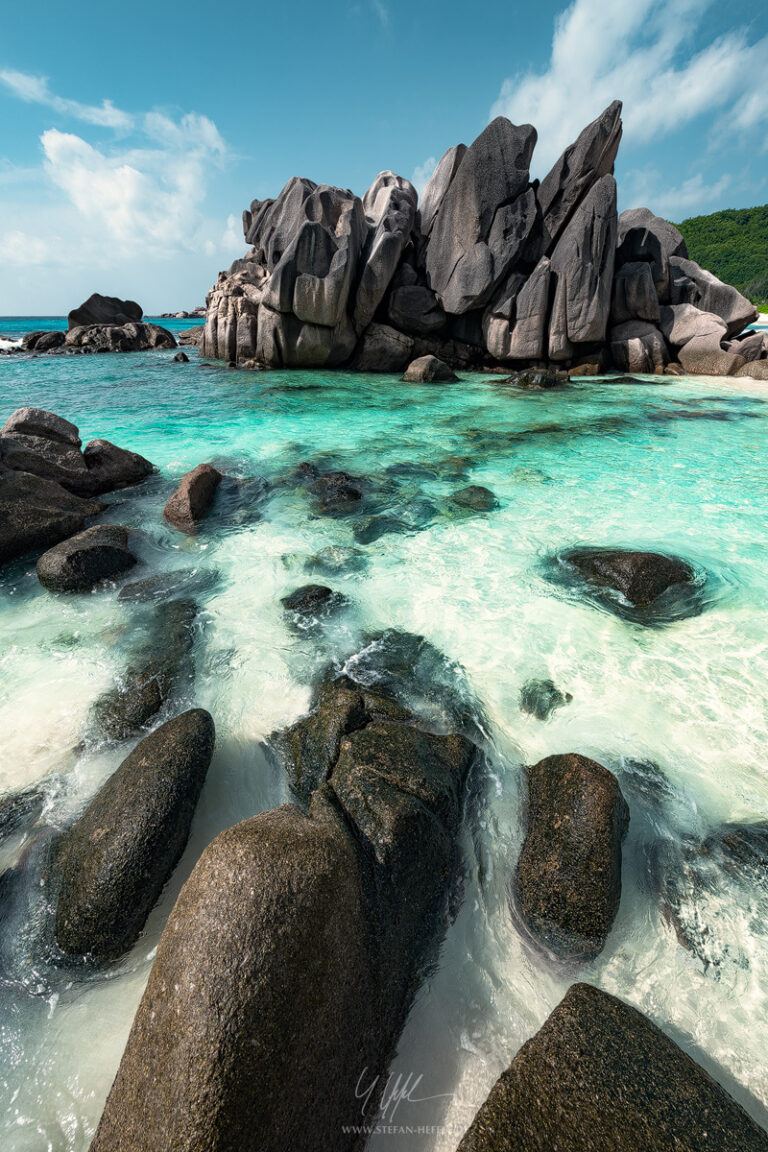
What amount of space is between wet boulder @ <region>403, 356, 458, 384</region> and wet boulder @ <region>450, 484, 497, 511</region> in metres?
15.3

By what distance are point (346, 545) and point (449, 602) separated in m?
2.00

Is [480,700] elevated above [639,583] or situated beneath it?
situated beneath

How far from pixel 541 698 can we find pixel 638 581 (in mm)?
2392

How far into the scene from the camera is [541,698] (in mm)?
4457

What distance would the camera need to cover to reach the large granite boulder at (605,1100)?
5.64 feet

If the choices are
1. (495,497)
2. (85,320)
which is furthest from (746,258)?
(495,497)

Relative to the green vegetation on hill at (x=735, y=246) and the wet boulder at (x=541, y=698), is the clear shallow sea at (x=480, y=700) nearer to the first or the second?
the wet boulder at (x=541, y=698)

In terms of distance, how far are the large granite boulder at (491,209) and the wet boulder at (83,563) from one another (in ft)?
74.3

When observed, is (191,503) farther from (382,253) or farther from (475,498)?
(382,253)

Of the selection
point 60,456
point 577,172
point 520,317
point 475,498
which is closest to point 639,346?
point 520,317

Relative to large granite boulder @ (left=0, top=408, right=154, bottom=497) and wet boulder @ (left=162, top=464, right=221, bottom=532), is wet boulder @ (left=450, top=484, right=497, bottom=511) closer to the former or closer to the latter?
wet boulder @ (left=162, top=464, right=221, bottom=532)

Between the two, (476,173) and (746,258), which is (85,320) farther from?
(746,258)

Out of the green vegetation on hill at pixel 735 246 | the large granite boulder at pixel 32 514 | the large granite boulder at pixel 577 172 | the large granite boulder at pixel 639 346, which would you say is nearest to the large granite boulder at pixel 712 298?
the large granite boulder at pixel 639 346

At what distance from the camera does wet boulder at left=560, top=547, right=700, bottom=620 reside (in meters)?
5.76
